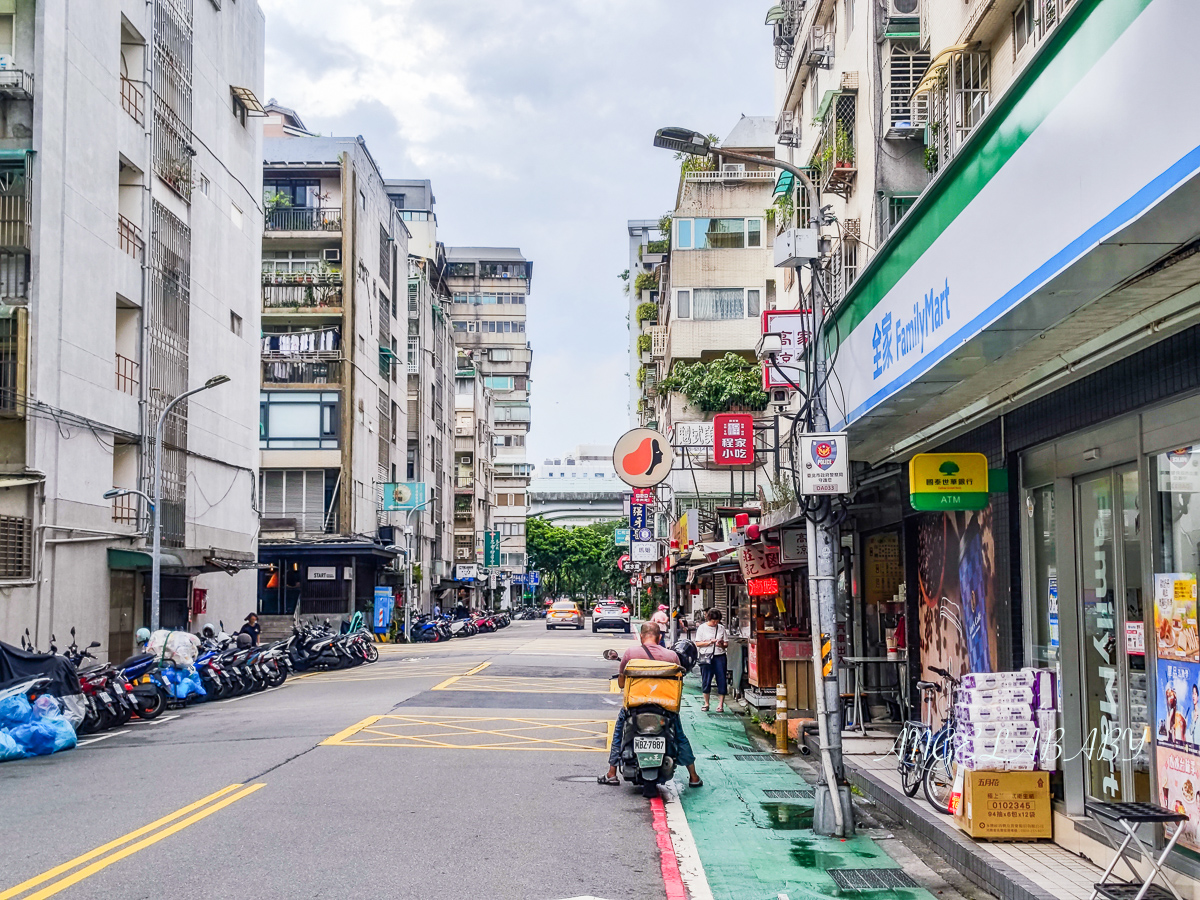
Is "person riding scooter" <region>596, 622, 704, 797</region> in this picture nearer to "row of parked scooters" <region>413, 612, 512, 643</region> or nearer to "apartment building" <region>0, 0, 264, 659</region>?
"apartment building" <region>0, 0, 264, 659</region>

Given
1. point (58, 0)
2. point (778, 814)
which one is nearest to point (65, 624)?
point (58, 0)

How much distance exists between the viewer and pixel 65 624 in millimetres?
23578

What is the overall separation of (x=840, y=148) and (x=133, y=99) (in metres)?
16.1

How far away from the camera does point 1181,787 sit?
23.4ft

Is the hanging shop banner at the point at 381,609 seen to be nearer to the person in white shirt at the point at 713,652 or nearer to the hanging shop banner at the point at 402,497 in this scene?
the hanging shop banner at the point at 402,497

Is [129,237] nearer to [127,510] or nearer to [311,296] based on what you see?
[127,510]

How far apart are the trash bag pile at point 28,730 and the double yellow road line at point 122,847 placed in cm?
468

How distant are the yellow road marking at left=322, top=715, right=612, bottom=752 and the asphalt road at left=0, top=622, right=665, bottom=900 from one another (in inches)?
1.7

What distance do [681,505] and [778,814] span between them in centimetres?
3389

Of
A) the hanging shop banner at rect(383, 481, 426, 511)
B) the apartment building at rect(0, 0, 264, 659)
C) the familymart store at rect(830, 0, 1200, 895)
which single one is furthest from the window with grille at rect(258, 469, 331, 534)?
the familymart store at rect(830, 0, 1200, 895)

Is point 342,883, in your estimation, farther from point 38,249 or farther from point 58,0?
point 58,0

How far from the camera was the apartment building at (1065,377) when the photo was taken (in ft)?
18.3

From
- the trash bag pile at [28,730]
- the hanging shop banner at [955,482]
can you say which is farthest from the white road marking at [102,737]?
the hanging shop banner at [955,482]

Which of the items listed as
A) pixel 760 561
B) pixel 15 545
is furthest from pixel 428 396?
pixel 760 561
